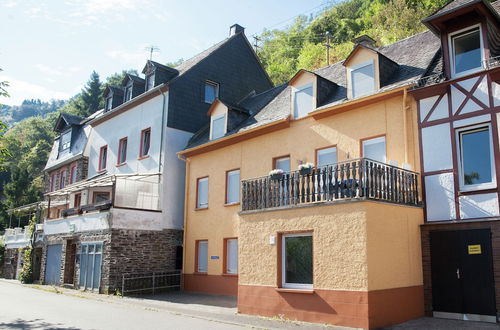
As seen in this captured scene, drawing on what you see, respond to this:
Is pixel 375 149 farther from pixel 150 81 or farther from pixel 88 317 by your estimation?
pixel 150 81

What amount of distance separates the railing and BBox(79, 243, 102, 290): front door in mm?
1692

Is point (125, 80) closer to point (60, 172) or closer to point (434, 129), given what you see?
point (60, 172)

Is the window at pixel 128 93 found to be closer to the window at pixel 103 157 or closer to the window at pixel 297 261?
the window at pixel 103 157

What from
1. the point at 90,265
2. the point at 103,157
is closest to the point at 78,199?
the point at 103,157

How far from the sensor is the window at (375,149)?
1453 centimetres

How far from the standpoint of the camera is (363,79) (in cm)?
1568

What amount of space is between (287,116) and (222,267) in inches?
279

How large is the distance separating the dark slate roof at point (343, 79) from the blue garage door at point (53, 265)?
10.3 meters

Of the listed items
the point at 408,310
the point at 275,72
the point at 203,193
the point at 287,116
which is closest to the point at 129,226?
the point at 203,193

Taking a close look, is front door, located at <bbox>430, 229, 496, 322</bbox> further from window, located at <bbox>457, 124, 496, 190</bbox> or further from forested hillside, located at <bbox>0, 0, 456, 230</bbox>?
forested hillside, located at <bbox>0, 0, 456, 230</bbox>

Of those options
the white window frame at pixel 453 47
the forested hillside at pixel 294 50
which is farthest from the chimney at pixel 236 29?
the forested hillside at pixel 294 50

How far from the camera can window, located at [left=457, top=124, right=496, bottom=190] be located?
1218 centimetres

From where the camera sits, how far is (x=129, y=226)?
2125 centimetres

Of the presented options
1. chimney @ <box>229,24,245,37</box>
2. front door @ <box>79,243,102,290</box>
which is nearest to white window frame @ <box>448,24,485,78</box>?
chimney @ <box>229,24,245,37</box>
